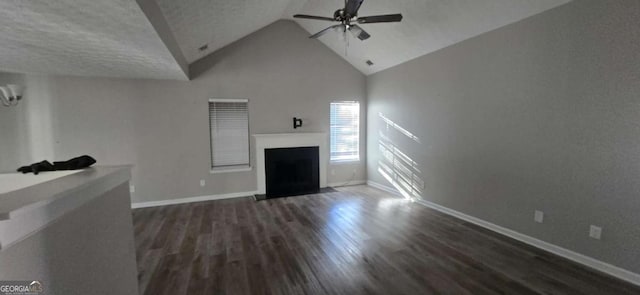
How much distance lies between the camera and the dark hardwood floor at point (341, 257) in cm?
221

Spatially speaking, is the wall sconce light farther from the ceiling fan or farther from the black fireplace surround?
the black fireplace surround

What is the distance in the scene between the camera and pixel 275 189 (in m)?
5.25

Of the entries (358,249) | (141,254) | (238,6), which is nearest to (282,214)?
(358,249)

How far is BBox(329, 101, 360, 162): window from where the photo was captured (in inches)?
230

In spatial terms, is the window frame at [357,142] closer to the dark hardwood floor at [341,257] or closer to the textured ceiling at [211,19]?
the dark hardwood floor at [341,257]

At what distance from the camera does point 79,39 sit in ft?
7.61

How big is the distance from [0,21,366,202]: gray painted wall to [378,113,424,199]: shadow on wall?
0.98m

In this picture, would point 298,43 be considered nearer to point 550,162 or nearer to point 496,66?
point 496,66

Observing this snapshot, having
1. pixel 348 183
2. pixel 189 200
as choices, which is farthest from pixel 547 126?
pixel 189 200

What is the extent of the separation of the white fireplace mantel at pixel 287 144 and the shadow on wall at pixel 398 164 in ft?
4.13

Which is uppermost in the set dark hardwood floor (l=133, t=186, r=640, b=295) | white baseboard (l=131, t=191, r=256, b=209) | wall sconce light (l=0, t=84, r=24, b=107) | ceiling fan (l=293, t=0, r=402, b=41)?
ceiling fan (l=293, t=0, r=402, b=41)

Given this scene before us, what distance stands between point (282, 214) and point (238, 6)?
120 inches

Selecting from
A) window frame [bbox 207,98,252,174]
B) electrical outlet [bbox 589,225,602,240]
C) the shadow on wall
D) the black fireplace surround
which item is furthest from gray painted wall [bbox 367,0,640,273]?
window frame [bbox 207,98,252,174]

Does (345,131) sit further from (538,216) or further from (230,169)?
(538,216)
